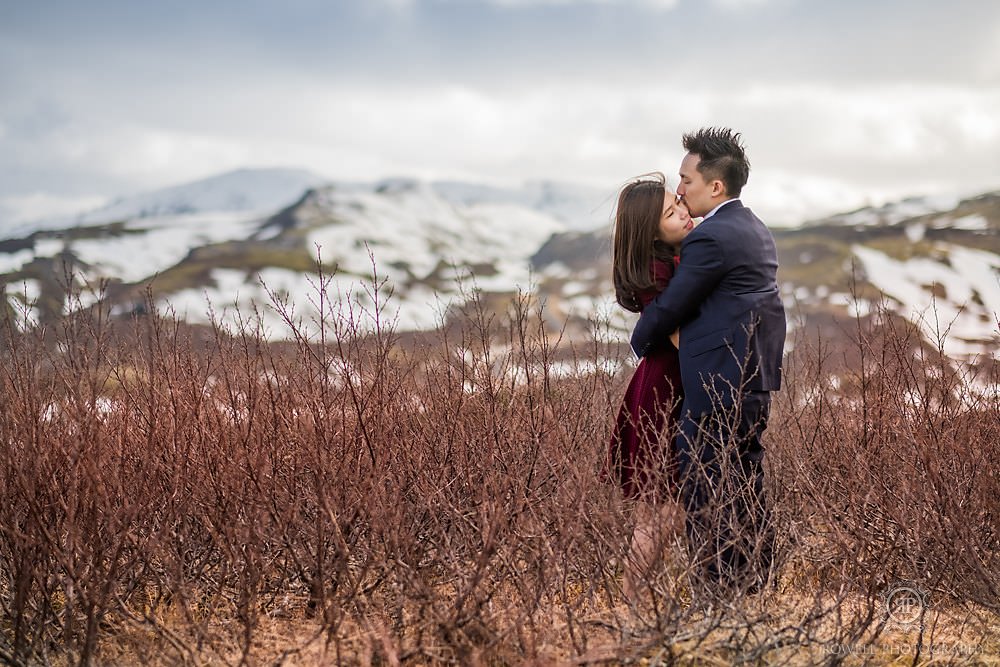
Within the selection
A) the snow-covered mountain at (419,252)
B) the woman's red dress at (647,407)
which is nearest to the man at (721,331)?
the woman's red dress at (647,407)

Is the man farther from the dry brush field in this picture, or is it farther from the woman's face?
the dry brush field

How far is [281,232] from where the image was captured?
114000 mm

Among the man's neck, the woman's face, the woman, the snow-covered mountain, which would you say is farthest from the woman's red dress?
the snow-covered mountain

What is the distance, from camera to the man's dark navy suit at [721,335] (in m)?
3.07

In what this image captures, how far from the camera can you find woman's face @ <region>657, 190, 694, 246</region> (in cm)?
330

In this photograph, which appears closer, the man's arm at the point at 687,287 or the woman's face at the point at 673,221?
the man's arm at the point at 687,287

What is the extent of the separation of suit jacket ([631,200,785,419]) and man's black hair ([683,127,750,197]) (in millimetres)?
94

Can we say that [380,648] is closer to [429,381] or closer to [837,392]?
[429,381]

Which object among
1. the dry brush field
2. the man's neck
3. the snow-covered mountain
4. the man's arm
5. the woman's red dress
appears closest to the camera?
the dry brush field

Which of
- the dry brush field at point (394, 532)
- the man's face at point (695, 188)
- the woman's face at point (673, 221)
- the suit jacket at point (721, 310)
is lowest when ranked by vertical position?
the dry brush field at point (394, 532)

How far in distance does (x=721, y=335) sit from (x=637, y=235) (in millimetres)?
510

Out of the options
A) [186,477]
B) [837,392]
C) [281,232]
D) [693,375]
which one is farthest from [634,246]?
[281,232]

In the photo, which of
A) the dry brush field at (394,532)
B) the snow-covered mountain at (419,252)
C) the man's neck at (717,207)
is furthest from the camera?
the snow-covered mountain at (419,252)

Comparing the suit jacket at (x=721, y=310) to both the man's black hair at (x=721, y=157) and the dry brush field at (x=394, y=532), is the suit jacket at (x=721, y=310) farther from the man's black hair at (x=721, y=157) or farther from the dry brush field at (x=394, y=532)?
the dry brush field at (x=394, y=532)
